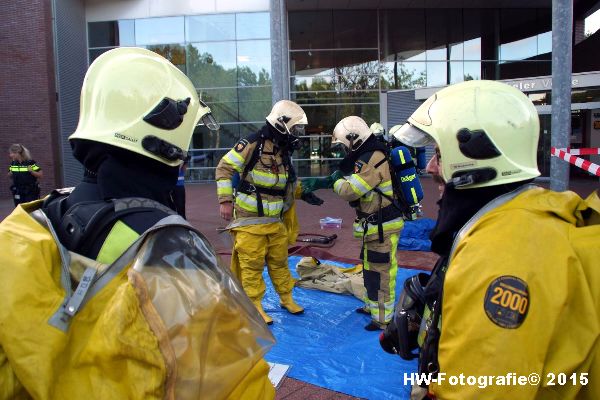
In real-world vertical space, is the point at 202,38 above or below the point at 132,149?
above

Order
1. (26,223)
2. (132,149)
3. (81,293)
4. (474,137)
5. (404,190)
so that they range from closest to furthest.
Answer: (81,293), (26,223), (132,149), (474,137), (404,190)

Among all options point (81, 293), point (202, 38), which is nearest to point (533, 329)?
point (81, 293)

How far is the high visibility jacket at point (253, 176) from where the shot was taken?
453 centimetres

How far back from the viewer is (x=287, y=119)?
14.8ft

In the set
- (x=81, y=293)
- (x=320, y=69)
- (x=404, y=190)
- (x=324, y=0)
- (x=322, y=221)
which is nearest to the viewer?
(x=81, y=293)

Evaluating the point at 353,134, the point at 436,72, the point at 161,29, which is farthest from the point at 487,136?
the point at 161,29

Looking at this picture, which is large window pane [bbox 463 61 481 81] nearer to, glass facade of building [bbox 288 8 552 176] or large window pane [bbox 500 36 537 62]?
glass facade of building [bbox 288 8 552 176]

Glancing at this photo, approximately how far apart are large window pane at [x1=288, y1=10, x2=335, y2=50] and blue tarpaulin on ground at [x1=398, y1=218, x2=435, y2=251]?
37.9 feet

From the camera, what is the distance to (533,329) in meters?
1.23

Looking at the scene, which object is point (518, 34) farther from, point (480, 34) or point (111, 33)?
point (111, 33)

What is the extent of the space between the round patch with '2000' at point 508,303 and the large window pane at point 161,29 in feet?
60.1

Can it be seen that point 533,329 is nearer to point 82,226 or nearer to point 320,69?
point 82,226

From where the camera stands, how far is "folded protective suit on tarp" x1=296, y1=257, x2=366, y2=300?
5.46 m

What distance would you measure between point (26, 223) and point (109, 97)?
1.44 ft
